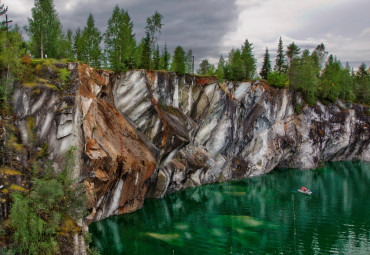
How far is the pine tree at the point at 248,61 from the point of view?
69.3 metres

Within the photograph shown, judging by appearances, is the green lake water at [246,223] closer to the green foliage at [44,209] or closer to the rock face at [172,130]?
the rock face at [172,130]

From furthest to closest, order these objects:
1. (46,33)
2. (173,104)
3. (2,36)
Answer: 1. (173,104)
2. (46,33)
3. (2,36)

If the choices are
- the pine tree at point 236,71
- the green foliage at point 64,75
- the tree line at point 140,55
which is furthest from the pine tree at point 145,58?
the pine tree at point 236,71

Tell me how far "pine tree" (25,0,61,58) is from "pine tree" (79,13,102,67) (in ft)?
22.2

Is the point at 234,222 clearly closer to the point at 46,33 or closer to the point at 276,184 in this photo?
the point at 276,184

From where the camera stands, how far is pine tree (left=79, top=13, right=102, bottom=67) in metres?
49.5

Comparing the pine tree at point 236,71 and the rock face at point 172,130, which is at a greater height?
the pine tree at point 236,71

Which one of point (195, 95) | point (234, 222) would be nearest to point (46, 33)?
point (195, 95)

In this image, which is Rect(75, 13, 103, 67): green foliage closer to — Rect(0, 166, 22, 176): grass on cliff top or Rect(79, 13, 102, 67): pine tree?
Rect(79, 13, 102, 67): pine tree

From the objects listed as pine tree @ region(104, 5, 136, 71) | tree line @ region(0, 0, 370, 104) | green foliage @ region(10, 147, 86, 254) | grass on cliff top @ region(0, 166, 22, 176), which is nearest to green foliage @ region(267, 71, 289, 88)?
tree line @ region(0, 0, 370, 104)

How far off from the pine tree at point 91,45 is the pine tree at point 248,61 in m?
33.8

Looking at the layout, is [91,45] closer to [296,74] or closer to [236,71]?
[236,71]

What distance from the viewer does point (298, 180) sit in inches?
2436

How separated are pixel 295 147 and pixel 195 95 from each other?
1309 inches
